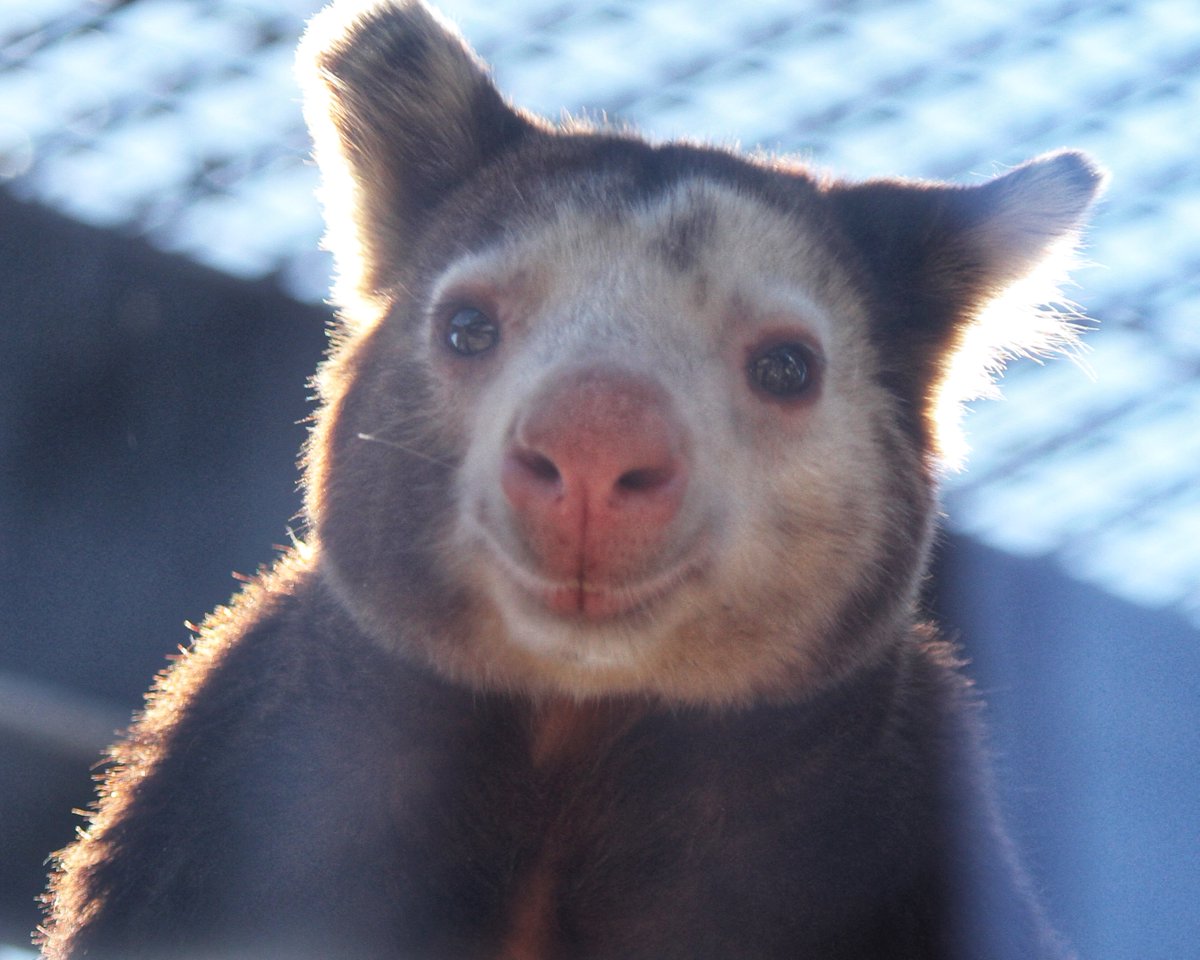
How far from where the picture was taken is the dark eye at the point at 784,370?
3.88 metres

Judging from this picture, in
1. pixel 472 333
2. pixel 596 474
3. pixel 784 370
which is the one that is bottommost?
pixel 596 474

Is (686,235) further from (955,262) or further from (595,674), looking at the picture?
(595,674)

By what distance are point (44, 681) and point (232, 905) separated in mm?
2646

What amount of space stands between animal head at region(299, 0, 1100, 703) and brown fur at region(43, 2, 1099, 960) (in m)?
0.01

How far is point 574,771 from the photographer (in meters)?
3.84

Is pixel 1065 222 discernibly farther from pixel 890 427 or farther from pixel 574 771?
pixel 574 771

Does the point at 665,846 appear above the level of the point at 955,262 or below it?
below

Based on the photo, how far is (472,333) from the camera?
13.1 ft

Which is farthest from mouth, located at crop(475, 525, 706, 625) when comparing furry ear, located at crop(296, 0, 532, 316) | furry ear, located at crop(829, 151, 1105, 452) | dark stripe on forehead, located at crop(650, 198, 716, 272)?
furry ear, located at crop(296, 0, 532, 316)

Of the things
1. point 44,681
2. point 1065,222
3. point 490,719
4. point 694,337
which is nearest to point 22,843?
point 44,681

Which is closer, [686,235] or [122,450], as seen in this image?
[686,235]

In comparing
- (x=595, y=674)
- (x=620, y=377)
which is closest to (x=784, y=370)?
(x=620, y=377)

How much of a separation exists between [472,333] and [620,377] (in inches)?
35.8

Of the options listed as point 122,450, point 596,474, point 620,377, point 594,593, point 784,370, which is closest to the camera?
point 596,474
